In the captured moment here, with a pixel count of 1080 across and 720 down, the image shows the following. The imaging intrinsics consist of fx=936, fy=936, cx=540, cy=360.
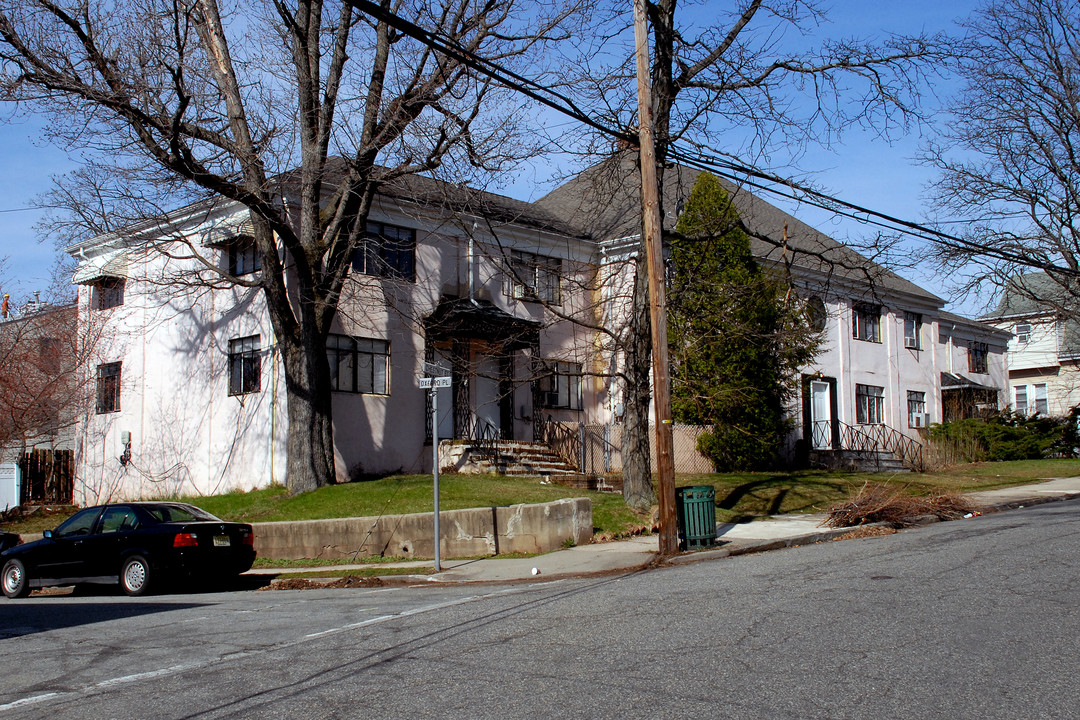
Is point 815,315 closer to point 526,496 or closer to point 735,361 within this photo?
point 735,361

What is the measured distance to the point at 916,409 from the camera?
36.5m

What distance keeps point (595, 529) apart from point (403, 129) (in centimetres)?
869

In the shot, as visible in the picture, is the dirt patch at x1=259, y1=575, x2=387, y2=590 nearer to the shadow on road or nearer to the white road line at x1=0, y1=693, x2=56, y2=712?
the shadow on road

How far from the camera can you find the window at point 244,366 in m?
22.4

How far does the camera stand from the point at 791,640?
264 inches

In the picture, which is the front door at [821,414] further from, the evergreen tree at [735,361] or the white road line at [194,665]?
the white road line at [194,665]

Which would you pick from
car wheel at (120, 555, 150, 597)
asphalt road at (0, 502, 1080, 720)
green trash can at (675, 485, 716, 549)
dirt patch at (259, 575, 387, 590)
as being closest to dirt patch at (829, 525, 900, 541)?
green trash can at (675, 485, 716, 549)

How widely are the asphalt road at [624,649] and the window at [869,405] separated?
75.1ft

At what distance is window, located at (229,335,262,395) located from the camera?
22406 millimetres

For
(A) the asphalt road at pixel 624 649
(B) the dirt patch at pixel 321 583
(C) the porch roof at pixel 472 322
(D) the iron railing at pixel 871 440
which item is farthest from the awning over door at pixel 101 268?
(D) the iron railing at pixel 871 440

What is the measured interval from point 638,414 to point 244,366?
10679 mm

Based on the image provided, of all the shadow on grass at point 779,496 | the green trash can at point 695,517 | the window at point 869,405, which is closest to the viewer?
the green trash can at point 695,517

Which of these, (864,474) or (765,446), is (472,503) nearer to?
(765,446)

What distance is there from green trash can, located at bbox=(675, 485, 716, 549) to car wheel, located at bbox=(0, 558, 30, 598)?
33.5ft
